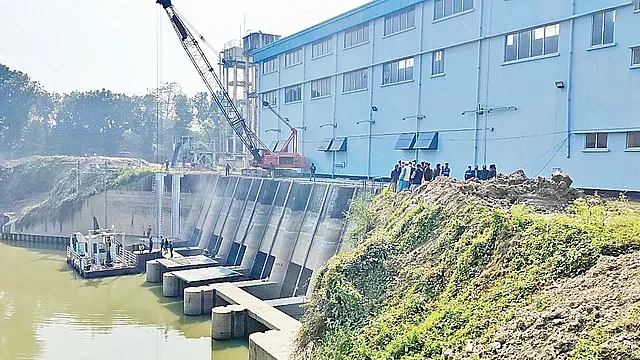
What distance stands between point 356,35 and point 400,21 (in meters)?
3.64

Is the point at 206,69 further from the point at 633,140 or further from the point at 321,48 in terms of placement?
the point at 633,140

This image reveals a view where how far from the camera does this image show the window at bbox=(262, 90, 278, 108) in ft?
119

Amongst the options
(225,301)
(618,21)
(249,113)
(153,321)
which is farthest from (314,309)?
(249,113)

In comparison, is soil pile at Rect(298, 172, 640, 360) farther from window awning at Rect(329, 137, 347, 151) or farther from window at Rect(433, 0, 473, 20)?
window awning at Rect(329, 137, 347, 151)

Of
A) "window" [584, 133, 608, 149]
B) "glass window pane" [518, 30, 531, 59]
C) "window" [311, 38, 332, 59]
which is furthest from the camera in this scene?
"window" [311, 38, 332, 59]

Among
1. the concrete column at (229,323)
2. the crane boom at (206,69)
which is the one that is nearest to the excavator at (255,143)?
the crane boom at (206,69)

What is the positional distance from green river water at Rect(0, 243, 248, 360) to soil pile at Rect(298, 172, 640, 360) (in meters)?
6.79

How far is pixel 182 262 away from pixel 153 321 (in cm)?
595

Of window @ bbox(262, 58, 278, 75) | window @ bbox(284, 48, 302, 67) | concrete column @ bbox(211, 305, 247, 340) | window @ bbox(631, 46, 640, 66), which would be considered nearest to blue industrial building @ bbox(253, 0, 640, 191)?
window @ bbox(631, 46, 640, 66)

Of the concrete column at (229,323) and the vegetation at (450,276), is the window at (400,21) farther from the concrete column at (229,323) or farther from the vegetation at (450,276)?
the concrete column at (229,323)

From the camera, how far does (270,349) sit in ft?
39.1

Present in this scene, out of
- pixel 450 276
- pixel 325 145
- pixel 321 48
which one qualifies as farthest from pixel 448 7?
pixel 450 276

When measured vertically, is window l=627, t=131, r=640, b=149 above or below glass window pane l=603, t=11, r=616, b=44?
below

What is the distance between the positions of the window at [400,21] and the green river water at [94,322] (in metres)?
15.3
